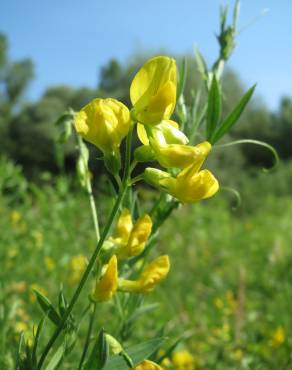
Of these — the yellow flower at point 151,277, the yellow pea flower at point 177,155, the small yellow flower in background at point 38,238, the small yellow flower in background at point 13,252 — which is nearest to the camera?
the yellow pea flower at point 177,155

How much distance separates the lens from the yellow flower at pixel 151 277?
58 cm

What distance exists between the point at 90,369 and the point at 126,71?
1362cm

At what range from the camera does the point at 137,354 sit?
0.53 m

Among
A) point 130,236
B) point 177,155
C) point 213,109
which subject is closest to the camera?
point 177,155

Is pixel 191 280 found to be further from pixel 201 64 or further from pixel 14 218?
pixel 201 64

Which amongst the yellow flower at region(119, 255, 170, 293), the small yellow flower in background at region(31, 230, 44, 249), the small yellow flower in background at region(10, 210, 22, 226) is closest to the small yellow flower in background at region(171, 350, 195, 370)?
the yellow flower at region(119, 255, 170, 293)

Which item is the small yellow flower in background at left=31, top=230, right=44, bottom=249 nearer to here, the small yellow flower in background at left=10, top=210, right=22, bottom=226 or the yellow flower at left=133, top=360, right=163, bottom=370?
the small yellow flower in background at left=10, top=210, right=22, bottom=226

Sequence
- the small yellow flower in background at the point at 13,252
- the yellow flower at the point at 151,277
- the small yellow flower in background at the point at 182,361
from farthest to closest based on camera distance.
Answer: the small yellow flower in background at the point at 13,252 → the small yellow flower in background at the point at 182,361 → the yellow flower at the point at 151,277

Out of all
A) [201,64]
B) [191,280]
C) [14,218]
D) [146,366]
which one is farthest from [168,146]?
[191,280]

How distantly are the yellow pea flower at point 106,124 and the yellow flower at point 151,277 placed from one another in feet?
0.47

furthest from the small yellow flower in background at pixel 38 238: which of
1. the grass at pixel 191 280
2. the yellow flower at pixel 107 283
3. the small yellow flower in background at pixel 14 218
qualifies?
the yellow flower at pixel 107 283

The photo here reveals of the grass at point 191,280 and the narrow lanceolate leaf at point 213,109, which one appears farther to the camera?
the grass at point 191,280

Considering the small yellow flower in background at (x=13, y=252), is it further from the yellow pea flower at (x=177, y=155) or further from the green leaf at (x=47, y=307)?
the yellow pea flower at (x=177, y=155)

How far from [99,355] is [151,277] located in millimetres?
123
